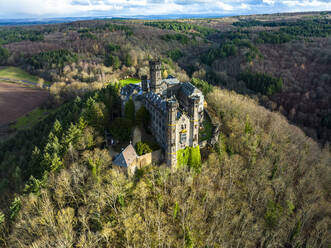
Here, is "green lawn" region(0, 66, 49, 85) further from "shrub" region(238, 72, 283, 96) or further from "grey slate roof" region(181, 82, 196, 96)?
"shrub" region(238, 72, 283, 96)

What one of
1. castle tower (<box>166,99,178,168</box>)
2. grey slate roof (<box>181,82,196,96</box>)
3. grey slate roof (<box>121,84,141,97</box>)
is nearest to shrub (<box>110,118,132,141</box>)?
castle tower (<box>166,99,178,168</box>)

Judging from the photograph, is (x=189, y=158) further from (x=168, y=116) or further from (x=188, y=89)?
(x=188, y=89)

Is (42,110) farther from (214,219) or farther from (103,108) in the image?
(214,219)

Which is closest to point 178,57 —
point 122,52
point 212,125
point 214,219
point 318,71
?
point 122,52

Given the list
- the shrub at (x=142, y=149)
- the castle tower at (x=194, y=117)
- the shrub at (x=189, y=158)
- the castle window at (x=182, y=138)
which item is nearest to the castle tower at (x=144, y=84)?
the castle tower at (x=194, y=117)

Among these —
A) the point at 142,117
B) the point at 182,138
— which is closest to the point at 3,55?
the point at 142,117

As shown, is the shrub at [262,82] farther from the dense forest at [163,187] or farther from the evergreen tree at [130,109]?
the evergreen tree at [130,109]
